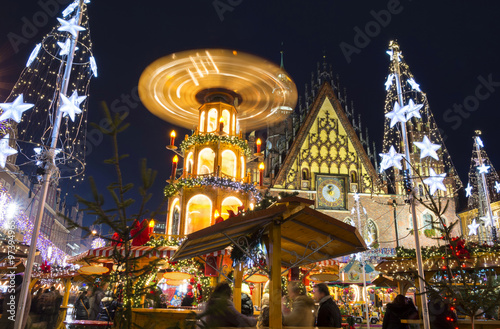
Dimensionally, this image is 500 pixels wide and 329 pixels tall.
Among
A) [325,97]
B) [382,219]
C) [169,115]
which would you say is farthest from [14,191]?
[382,219]

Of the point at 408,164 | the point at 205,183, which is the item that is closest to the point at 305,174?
the point at 205,183

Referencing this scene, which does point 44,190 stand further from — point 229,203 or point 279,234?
point 229,203

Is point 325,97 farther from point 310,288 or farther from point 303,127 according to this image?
point 310,288

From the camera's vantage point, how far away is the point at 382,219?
28047mm

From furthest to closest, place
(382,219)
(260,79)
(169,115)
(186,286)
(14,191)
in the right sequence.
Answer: (14,191), (382,219), (169,115), (186,286), (260,79)

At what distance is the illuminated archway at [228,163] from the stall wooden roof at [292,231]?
11.1 metres

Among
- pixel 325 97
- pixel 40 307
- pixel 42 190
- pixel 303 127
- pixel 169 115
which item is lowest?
pixel 40 307

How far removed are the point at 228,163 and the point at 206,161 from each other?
3.62ft

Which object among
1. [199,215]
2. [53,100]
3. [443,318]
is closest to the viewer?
[443,318]

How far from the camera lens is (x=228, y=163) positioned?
736 inches

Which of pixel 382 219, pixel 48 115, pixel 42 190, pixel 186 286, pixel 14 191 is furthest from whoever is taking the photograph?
pixel 14 191

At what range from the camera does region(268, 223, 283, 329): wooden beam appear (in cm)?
462

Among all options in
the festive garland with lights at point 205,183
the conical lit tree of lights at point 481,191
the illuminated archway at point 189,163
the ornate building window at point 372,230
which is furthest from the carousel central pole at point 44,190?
the ornate building window at point 372,230

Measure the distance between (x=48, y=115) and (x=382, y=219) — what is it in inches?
975
